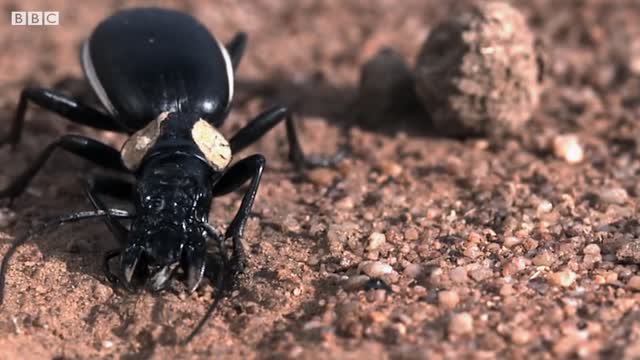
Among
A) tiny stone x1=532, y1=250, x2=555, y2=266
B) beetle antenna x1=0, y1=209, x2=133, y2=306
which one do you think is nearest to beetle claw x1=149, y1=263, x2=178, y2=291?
beetle antenna x1=0, y1=209, x2=133, y2=306

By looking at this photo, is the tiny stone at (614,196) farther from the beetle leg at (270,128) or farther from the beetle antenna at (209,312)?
the beetle antenna at (209,312)

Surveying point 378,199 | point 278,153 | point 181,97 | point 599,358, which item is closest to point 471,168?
point 378,199

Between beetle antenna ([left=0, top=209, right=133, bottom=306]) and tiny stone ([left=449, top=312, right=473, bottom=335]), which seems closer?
tiny stone ([left=449, top=312, right=473, bottom=335])

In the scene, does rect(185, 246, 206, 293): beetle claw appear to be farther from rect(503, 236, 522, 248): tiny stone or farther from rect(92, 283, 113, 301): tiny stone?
rect(503, 236, 522, 248): tiny stone

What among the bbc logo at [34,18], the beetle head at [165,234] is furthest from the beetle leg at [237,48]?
the bbc logo at [34,18]

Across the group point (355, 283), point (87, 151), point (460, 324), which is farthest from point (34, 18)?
point (460, 324)

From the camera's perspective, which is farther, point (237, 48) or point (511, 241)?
point (237, 48)

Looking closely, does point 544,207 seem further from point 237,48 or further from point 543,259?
point 237,48
